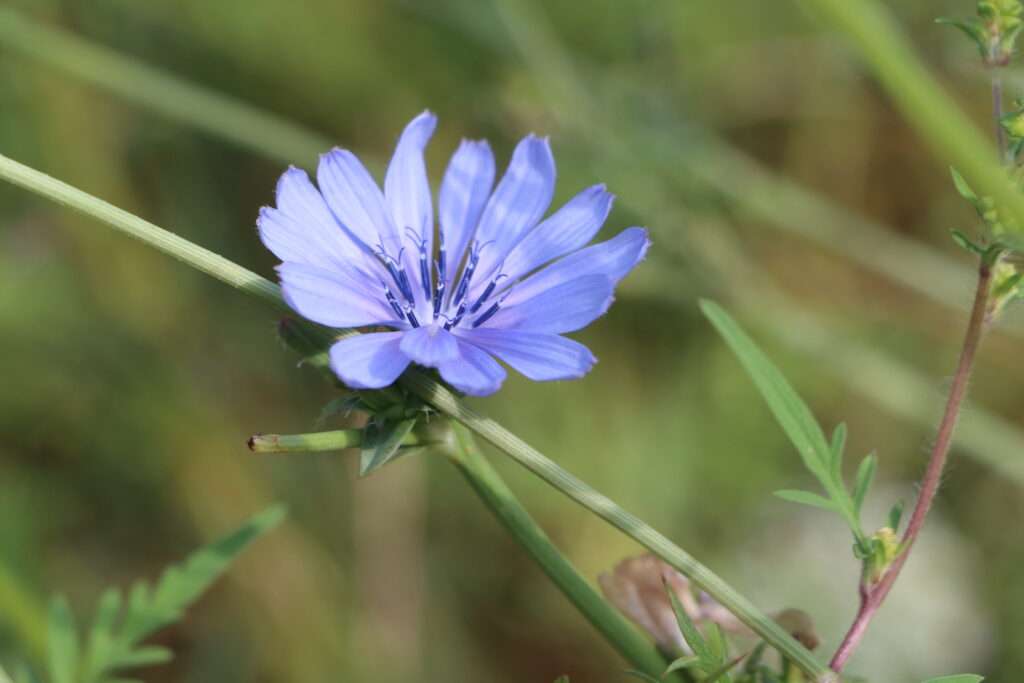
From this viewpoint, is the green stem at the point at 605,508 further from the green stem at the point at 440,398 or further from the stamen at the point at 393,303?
the stamen at the point at 393,303

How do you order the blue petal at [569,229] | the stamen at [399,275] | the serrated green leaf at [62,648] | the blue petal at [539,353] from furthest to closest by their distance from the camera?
the serrated green leaf at [62,648] < the stamen at [399,275] < the blue petal at [569,229] < the blue petal at [539,353]

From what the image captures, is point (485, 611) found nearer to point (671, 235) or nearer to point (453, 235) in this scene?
point (671, 235)

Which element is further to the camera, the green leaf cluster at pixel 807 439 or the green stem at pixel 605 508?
the green leaf cluster at pixel 807 439

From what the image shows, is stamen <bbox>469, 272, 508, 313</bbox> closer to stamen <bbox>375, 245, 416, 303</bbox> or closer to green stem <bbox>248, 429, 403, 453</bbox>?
stamen <bbox>375, 245, 416, 303</bbox>

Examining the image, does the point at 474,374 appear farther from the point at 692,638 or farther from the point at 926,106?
the point at 926,106

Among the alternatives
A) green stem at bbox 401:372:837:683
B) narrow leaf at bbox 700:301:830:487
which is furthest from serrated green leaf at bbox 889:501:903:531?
green stem at bbox 401:372:837:683

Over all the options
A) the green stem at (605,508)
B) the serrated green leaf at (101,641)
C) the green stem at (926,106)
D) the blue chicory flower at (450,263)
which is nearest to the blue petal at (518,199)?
the blue chicory flower at (450,263)

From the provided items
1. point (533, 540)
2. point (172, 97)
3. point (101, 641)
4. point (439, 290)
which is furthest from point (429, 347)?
point (172, 97)
